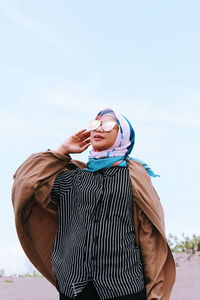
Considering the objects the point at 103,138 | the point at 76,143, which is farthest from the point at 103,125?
the point at 76,143

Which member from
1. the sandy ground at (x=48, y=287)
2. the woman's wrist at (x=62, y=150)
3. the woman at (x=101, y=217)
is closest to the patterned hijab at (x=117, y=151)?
the woman at (x=101, y=217)

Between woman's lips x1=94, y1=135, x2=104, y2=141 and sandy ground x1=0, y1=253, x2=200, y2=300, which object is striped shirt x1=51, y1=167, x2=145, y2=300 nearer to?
woman's lips x1=94, y1=135, x2=104, y2=141

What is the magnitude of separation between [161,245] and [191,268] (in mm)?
3353

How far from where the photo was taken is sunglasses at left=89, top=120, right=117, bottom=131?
2.97 metres

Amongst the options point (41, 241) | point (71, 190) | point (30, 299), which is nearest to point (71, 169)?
point (71, 190)

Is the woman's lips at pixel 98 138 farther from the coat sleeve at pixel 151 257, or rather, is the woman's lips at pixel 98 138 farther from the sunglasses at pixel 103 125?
the coat sleeve at pixel 151 257

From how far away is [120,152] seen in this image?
298 cm

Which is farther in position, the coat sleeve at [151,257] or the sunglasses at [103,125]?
the sunglasses at [103,125]

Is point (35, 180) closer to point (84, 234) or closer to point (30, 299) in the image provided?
point (84, 234)

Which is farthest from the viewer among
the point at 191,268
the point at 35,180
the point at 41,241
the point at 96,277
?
the point at 191,268

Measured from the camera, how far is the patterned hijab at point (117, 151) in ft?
9.56

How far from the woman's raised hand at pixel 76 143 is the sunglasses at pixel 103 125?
0.39 feet

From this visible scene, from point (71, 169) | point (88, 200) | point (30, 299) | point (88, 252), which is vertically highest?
point (71, 169)

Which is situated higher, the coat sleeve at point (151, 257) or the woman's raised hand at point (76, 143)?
the woman's raised hand at point (76, 143)
